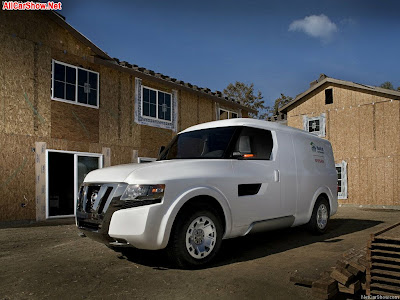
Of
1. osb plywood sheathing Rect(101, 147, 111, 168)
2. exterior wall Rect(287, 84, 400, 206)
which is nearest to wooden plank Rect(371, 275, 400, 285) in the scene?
osb plywood sheathing Rect(101, 147, 111, 168)

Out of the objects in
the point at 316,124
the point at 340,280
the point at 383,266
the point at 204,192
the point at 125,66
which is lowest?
the point at 340,280

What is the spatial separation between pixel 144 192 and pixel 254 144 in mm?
2053

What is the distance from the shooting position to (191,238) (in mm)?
4512

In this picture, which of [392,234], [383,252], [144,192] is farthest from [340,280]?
[144,192]

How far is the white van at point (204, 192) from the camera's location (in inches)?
168

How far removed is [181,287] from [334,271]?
1639mm

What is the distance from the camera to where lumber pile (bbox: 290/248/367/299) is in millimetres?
3424

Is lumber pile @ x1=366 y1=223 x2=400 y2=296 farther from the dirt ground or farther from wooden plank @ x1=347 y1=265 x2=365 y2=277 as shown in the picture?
the dirt ground

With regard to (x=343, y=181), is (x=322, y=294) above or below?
below

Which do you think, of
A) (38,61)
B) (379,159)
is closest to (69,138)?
(38,61)

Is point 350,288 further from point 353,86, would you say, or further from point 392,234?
point 353,86

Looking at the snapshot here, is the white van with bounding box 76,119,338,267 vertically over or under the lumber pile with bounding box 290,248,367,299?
over

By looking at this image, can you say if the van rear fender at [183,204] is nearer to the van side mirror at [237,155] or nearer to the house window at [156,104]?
the van side mirror at [237,155]

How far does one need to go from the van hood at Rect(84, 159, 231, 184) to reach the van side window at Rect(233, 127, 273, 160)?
36cm
